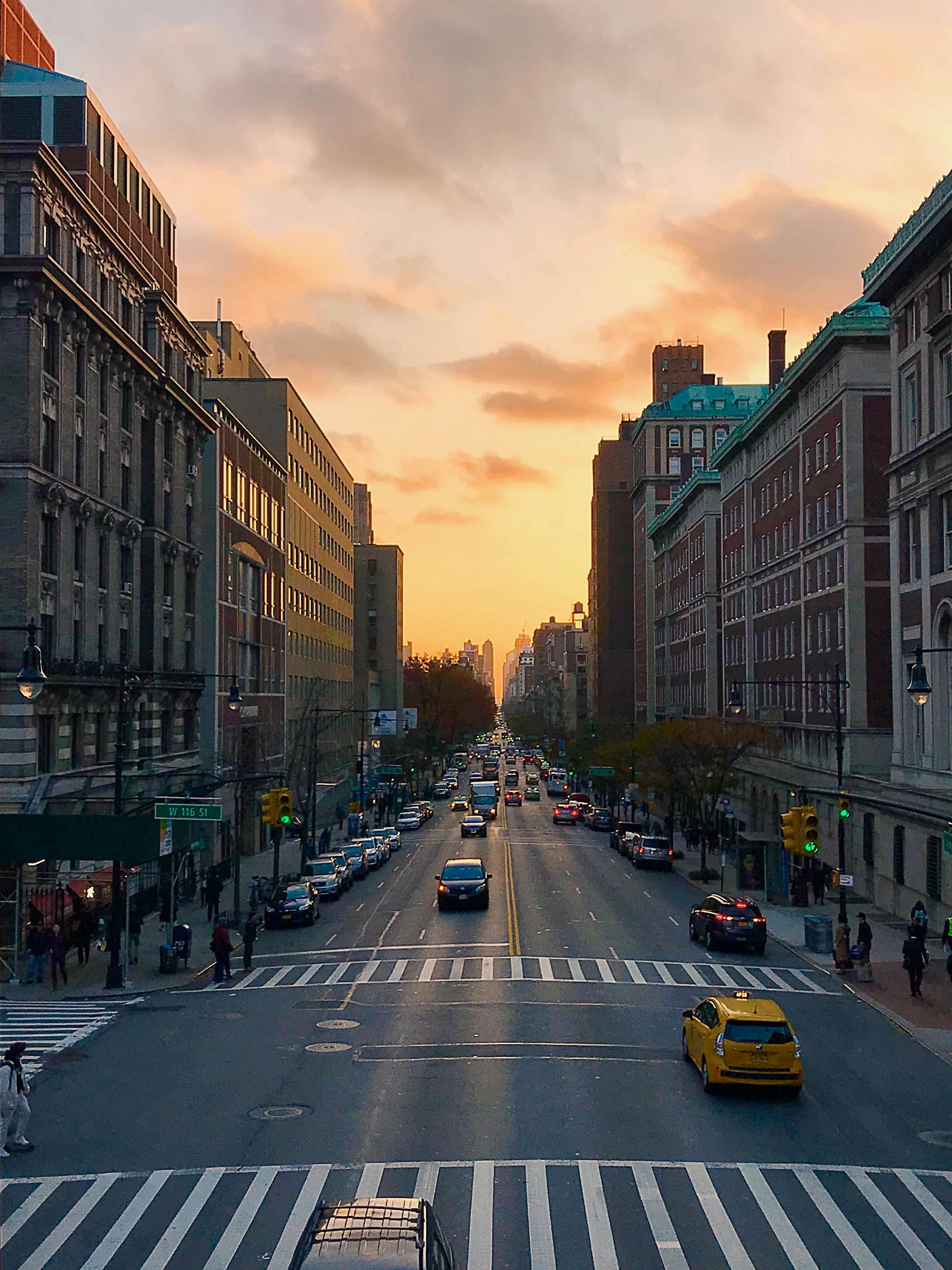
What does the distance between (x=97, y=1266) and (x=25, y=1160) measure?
4.85m

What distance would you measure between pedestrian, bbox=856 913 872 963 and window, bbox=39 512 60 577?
90.7ft

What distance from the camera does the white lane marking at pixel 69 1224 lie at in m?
14.3

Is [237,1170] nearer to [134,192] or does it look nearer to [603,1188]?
[603,1188]

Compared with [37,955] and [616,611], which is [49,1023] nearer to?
[37,955]

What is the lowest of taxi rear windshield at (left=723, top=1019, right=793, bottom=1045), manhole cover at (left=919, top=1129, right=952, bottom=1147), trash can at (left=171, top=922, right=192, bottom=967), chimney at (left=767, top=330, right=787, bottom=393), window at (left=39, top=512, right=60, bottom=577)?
trash can at (left=171, top=922, right=192, bottom=967)

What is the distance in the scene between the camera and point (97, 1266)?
14047 mm

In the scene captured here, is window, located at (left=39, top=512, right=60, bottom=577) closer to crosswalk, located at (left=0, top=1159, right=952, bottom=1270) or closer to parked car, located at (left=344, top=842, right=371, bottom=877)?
parked car, located at (left=344, top=842, right=371, bottom=877)

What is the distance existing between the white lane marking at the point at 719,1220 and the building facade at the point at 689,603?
8085 centimetres

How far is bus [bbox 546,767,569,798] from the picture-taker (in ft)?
469

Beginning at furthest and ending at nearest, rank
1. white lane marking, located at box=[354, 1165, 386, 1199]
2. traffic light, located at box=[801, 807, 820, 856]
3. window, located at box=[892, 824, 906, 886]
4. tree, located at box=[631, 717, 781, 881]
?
1. tree, located at box=[631, 717, 781, 881]
2. window, located at box=[892, 824, 906, 886]
3. traffic light, located at box=[801, 807, 820, 856]
4. white lane marking, located at box=[354, 1165, 386, 1199]

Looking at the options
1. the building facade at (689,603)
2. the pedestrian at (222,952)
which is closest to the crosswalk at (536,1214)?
the pedestrian at (222,952)

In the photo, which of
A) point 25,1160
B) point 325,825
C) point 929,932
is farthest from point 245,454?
point 25,1160

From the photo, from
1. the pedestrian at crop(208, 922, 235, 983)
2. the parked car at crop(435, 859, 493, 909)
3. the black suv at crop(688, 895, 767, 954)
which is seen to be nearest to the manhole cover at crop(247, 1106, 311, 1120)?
the pedestrian at crop(208, 922, 235, 983)

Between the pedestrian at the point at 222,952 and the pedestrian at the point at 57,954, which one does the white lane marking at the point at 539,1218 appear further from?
the pedestrian at the point at 57,954
